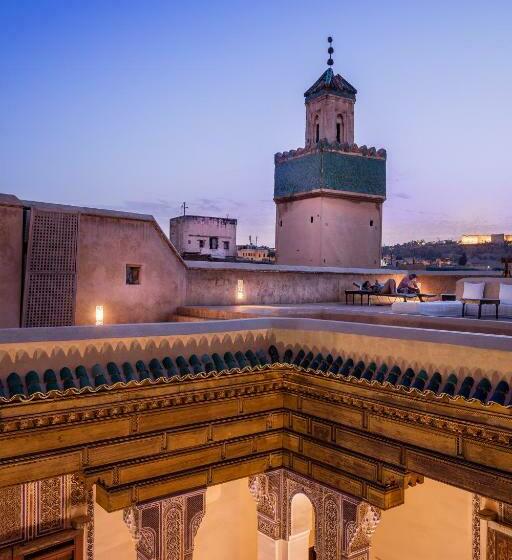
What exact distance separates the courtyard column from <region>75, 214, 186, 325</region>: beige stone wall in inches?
161

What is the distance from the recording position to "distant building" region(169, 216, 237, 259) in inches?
1229

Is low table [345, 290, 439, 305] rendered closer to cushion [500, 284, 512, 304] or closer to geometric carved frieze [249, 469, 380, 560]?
cushion [500, 284, 512, 304]

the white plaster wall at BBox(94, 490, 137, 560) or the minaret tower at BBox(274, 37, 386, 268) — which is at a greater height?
the minaret tower at BBox(274, 37, 386, 268)

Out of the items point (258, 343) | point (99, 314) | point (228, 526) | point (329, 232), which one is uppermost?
point (329, 232)

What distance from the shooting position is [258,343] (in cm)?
612

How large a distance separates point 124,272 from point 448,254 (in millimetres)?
25504

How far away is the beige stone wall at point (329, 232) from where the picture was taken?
1881 cm

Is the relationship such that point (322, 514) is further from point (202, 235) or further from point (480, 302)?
point (202, 235)

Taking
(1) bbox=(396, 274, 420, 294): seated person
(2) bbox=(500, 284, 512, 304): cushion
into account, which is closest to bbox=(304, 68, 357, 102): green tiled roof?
(1) bbox=(396, 274, 420, 294): seated person

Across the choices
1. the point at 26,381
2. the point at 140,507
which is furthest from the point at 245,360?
the point at 26,381

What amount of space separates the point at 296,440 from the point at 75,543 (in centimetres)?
262

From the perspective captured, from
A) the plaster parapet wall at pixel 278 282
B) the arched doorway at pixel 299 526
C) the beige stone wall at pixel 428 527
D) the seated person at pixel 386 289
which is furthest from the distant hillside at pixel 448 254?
the arched doorway at pixel 299 526

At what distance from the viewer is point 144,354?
5223 mm

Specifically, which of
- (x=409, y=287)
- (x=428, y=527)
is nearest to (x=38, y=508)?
(x=428, y=527)
